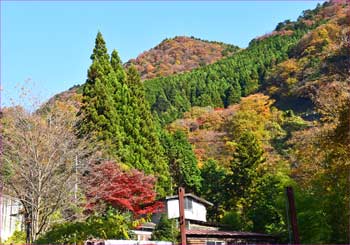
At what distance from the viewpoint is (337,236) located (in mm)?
13531

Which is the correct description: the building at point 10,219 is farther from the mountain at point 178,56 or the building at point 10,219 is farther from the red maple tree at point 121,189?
the mountain at point 178,56

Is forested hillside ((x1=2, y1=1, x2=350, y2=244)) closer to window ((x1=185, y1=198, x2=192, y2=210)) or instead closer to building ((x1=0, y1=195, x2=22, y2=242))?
window ((x1=185, y1=198, x2=192, y2=210))

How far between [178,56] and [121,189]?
206ft

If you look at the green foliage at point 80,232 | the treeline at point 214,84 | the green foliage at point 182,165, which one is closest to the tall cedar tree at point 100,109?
the green foliage at point 80,232

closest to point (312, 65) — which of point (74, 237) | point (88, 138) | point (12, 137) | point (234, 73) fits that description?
point (234, 73)

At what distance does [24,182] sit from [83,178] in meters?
2.66

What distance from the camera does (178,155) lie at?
30453mm

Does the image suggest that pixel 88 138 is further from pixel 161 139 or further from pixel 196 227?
pixel 161 139

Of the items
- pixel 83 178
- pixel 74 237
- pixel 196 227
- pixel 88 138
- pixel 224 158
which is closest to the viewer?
pixel 74 237

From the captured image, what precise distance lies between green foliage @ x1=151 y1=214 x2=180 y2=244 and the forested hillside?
182 mm

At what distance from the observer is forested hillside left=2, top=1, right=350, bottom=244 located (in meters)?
13.7

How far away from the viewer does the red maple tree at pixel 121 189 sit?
17.2 meters

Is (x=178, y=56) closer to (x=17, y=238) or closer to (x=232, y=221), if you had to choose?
(x=232, y=221)

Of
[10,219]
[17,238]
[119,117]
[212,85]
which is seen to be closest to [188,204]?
[119,117]
